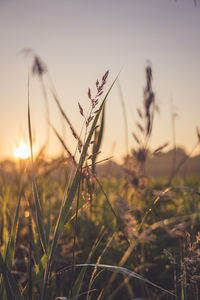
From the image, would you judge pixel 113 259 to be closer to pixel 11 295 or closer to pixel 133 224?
pixel 11 295

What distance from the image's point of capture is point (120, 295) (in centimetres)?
156

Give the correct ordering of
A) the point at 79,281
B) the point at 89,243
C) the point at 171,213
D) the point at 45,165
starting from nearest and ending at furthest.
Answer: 1. the point at 79,281
2. the point at 89,243
3. the point at 45,165
4. the point at 171,213

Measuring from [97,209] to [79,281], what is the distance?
63.9 inches

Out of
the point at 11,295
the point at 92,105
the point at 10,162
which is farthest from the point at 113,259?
the point at 10,162

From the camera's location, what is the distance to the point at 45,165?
2.13 m

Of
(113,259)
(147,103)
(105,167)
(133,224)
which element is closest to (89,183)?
(133,224)

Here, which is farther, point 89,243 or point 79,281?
point 89,243

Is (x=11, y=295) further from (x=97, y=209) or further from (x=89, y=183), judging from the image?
(x=97, y=209)

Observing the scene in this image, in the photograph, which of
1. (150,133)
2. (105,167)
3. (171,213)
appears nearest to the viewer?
(150,133)

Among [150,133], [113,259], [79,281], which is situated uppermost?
[150,133]

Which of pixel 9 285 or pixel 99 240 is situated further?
pixel 99 240

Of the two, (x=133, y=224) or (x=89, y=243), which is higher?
(x=133, y=224)

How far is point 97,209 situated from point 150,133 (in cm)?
159

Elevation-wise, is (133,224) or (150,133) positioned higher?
(150,133)
